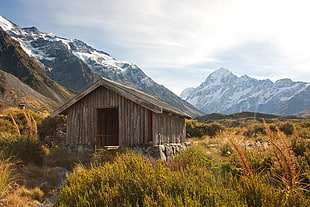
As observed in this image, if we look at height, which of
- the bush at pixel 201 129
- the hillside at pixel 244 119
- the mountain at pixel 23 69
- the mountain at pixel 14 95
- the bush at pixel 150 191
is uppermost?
the mountain at pixel 23 69

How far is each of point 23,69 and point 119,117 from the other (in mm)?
120599

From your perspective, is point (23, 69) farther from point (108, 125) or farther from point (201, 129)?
point (108, 125)

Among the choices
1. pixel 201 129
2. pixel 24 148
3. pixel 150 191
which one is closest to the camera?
pixel 150 191

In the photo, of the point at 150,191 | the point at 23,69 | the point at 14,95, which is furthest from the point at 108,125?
the point at 23,69

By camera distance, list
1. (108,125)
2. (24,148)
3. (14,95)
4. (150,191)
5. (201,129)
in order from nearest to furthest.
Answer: (150,191) < (24,148) < (108,125) < (201,129) < (14,95)

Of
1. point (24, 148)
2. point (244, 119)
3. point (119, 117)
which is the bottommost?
point (24, 148)

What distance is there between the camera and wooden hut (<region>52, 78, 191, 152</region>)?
976 centimetres

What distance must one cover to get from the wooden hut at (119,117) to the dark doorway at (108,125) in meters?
2.08

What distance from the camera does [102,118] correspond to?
13.2 meters

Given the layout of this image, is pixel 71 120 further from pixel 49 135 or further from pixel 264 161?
pixel 264 161

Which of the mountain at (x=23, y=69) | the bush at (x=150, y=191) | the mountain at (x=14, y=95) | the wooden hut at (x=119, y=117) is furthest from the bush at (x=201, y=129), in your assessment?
the mountain at (x=23, y=69)

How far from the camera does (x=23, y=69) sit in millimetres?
111500

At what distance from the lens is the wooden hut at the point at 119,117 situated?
9758 mm

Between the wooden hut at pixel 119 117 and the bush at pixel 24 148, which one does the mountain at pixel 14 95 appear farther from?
the bush at pixel 24 148
